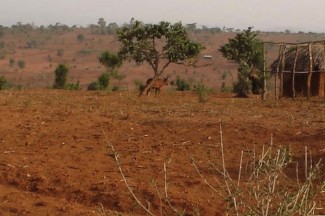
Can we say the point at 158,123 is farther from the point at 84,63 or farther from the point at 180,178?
the point at 84,63

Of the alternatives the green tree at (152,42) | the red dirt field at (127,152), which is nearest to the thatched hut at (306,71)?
the green tree at (152,42)

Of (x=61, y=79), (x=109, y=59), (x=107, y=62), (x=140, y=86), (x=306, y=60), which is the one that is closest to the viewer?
(x=306, y=60)

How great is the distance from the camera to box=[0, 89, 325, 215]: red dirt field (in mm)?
5738

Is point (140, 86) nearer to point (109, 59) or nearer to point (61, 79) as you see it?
point (61, 79)

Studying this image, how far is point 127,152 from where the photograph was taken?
7938 mm

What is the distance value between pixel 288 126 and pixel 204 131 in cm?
153

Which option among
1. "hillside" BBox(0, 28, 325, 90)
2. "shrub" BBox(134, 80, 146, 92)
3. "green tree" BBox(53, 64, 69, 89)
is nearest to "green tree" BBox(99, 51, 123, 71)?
"shrub" BBox(134, 80, 146, 92)

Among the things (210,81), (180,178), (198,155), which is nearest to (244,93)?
(198,155)

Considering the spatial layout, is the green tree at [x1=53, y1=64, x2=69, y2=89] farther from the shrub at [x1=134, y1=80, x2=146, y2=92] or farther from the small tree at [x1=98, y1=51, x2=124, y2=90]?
the shrub at [x1=134, y1=80, x2=146, y2=92]

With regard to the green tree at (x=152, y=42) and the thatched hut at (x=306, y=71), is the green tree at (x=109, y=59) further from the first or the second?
the thatched hut at (x=306, y=71)

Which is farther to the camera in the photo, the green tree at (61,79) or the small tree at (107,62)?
the small tree at (107,62)

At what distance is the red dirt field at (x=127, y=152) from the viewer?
574cm

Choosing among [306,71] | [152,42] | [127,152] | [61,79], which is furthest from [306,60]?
[61,79]

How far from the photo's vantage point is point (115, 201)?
5789mm
